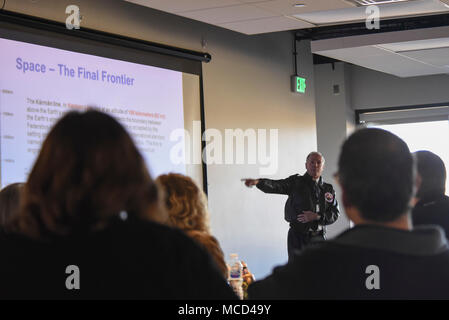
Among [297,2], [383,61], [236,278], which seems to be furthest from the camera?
[383,61]

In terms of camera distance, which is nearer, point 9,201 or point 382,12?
point 9,201

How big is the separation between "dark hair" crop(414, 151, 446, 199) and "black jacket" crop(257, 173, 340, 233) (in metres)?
3.89

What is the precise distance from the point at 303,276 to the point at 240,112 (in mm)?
6411

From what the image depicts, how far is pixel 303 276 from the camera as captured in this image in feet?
5.40

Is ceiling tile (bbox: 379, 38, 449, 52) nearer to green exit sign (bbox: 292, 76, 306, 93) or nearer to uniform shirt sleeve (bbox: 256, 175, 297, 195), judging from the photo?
green exit sign (bbox: 292, 76, 306, 93)

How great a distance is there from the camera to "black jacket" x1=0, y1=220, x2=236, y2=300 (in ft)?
4.88

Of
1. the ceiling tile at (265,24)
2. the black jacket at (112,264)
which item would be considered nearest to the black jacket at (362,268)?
the black jacket at (112,264)

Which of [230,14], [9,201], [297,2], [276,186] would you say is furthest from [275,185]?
[9,201]

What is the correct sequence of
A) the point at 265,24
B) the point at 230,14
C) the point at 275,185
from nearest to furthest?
the point at 230,14
the point at 265,24
the point at 275,185

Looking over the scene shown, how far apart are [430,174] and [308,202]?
397 centimetres

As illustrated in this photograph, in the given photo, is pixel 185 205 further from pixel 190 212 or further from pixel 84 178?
pixel 84 178

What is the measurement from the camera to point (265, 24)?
277 inches

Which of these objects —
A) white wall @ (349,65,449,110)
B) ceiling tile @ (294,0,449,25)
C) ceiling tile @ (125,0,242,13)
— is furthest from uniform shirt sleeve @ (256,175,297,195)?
white wall @ (349,65,449,110)
